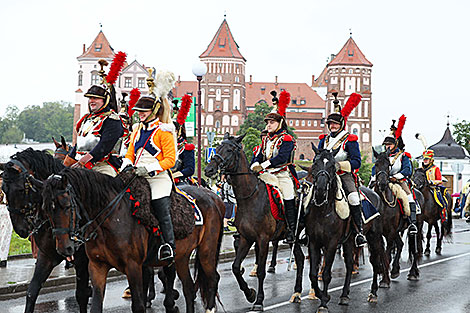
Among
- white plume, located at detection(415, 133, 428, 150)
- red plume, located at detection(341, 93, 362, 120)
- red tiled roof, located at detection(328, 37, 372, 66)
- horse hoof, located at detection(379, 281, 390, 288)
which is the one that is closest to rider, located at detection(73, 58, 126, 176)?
red plume, located at detection(341, 93, 362, 120)

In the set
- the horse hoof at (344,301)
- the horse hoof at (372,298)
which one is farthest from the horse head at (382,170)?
the horse hoof at (344,301)

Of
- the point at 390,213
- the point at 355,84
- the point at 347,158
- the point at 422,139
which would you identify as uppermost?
the point at 355,84

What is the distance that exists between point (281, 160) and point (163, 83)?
414 centimetres

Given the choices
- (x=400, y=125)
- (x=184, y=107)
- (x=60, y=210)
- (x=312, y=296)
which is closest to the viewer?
(x=60, y=210)

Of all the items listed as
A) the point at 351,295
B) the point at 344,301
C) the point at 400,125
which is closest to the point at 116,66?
the point at 344,301

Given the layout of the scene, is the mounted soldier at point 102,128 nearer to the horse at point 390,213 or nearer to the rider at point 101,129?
the rider at point 101,129

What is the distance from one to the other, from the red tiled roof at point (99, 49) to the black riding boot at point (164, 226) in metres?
114

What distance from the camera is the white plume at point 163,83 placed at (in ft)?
29.4

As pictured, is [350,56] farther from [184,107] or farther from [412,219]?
[184,107]

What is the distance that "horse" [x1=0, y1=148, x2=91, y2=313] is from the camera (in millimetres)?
8656

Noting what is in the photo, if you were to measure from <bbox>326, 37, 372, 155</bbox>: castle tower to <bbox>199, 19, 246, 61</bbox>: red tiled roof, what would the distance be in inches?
798

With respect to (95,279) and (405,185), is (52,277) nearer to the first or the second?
(95,279)

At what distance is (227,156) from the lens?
11453 millimetres

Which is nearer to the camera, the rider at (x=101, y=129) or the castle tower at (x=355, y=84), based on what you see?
the rider at (x=101, y=129)
